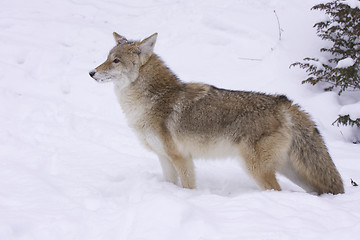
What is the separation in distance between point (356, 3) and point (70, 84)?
8.12m

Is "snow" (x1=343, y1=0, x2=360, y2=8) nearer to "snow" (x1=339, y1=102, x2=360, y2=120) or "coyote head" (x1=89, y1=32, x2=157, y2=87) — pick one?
"snow" (x1=339, y1=102, x2=360, y2=120)

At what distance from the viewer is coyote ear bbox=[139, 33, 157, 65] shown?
5.62 metres

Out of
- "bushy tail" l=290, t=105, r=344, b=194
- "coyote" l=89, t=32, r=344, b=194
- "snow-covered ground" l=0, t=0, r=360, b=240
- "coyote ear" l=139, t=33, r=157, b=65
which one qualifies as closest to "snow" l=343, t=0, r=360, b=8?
"snow-covered ground" l=0, t=0, r=360, b=240

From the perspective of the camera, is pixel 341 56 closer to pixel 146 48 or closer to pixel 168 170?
pixel 146 48

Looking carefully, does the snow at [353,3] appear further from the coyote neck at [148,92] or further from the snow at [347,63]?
the coyote neck at [148,92]

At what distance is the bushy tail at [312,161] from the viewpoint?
16.3ft

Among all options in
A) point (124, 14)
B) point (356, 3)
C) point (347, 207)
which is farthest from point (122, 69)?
point (124, 14)

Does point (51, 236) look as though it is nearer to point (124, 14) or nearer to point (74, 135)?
point (74, 135)

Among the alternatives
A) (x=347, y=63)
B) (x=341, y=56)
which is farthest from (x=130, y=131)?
(x=341, y=56)

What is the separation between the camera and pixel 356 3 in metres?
9.21

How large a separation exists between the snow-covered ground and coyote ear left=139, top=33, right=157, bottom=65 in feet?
6.30

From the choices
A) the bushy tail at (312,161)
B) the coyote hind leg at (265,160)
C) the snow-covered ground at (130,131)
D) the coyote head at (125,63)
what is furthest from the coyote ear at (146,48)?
the bushy tail at (312,161)

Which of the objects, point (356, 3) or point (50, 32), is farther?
point (50, 32)

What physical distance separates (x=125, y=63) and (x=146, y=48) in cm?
42
